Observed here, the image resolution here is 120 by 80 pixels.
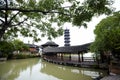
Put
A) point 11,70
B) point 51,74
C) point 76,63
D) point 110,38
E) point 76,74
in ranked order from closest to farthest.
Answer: point 110,38 < point 76,74 < point 51,74 < point 11,70 < point 76,63

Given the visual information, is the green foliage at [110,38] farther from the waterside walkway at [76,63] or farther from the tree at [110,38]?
the waterside walkway at [76,63]

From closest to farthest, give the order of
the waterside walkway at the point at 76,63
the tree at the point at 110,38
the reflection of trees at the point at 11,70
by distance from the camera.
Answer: the tree at the point at 110,38
the reflection of trees at the point at 11,70
the waterside walkway at the point at 76,63

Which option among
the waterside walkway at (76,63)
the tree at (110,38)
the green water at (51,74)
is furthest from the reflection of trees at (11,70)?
the tree at (110,38)

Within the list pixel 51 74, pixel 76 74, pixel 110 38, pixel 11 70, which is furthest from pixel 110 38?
pixel 11 70

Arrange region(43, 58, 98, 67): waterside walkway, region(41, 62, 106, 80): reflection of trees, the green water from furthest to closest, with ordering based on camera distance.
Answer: region(43, 58, 98, 67): waterside walkway, the green water, region(41, 62, 106, 80): reflection of trees

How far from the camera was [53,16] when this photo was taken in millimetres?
6766

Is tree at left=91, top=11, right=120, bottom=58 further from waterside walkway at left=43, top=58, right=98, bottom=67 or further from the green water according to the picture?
waterside walkway at left=43, top=58, right=98, bottom=67

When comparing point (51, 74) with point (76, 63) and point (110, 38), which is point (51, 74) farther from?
point (110, 38)

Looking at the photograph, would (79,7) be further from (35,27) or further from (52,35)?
(35,27)

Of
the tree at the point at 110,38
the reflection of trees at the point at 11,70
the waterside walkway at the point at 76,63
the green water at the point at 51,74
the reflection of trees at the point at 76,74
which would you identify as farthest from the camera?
the waterside walkway at the point at 76,63

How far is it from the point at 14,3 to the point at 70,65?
16.1 m

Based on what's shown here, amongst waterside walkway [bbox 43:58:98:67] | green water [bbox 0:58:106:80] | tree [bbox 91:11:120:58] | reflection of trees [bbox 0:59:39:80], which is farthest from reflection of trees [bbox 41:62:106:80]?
reflection of trees [bbox 0:59:39:80]

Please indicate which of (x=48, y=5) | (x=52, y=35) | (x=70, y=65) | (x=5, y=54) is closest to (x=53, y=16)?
(x=48, y=5)

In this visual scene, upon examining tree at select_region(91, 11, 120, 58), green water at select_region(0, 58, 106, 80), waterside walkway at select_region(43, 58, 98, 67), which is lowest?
green water at select_region(0, 58, 106, 80)
